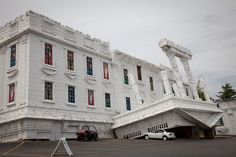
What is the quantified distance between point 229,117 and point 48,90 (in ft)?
90.4

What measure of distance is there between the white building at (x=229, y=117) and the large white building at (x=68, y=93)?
914 centimetres

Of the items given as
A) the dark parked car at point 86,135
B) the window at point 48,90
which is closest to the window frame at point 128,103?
the dark parked car at point 86,135

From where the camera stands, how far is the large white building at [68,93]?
2528 cm

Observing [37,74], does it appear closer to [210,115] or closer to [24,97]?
[24,97]

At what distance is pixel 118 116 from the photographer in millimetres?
31844

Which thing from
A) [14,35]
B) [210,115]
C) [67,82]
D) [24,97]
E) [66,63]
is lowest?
[210,115]

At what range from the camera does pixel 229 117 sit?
39.8 m

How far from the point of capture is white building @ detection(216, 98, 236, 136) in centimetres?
3922

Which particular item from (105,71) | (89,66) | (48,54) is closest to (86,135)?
(48,54)

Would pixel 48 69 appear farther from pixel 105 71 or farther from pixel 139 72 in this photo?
pixel 139 72

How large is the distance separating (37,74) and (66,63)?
422cm

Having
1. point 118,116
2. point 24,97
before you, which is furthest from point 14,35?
point 118,116

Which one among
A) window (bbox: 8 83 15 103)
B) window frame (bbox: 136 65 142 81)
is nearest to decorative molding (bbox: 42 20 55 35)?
window (bbox: 8 83 15 103)

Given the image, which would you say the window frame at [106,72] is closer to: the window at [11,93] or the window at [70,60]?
the window at [70,60]
